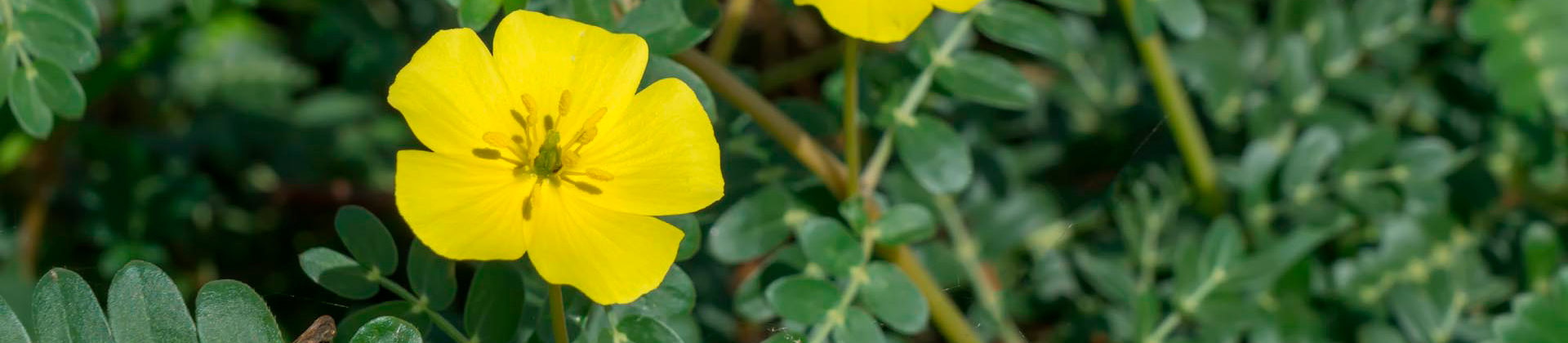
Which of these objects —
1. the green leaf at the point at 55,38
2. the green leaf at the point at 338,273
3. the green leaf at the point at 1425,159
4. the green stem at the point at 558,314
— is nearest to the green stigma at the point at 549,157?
the green stem at the point at 558,314

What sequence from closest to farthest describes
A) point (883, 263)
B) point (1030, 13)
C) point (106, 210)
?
point (883, 263) → point (1030, 13) → point (106, 210)

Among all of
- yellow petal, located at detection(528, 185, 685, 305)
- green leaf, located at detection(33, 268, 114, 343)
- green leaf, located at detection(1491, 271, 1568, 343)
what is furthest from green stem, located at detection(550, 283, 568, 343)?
green leaf, located at detection(1491, 271, 1568, 343)

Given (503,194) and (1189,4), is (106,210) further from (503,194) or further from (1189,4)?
(1189,4)

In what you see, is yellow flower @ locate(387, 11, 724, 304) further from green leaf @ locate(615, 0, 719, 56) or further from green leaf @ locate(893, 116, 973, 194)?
green leaf @ locate(893, 116, 973, 194)

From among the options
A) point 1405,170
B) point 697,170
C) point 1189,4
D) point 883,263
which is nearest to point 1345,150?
point 1405,170

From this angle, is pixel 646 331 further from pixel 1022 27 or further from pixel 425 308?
pixel 1022 27

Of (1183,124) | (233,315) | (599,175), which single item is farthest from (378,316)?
(1183,124)
